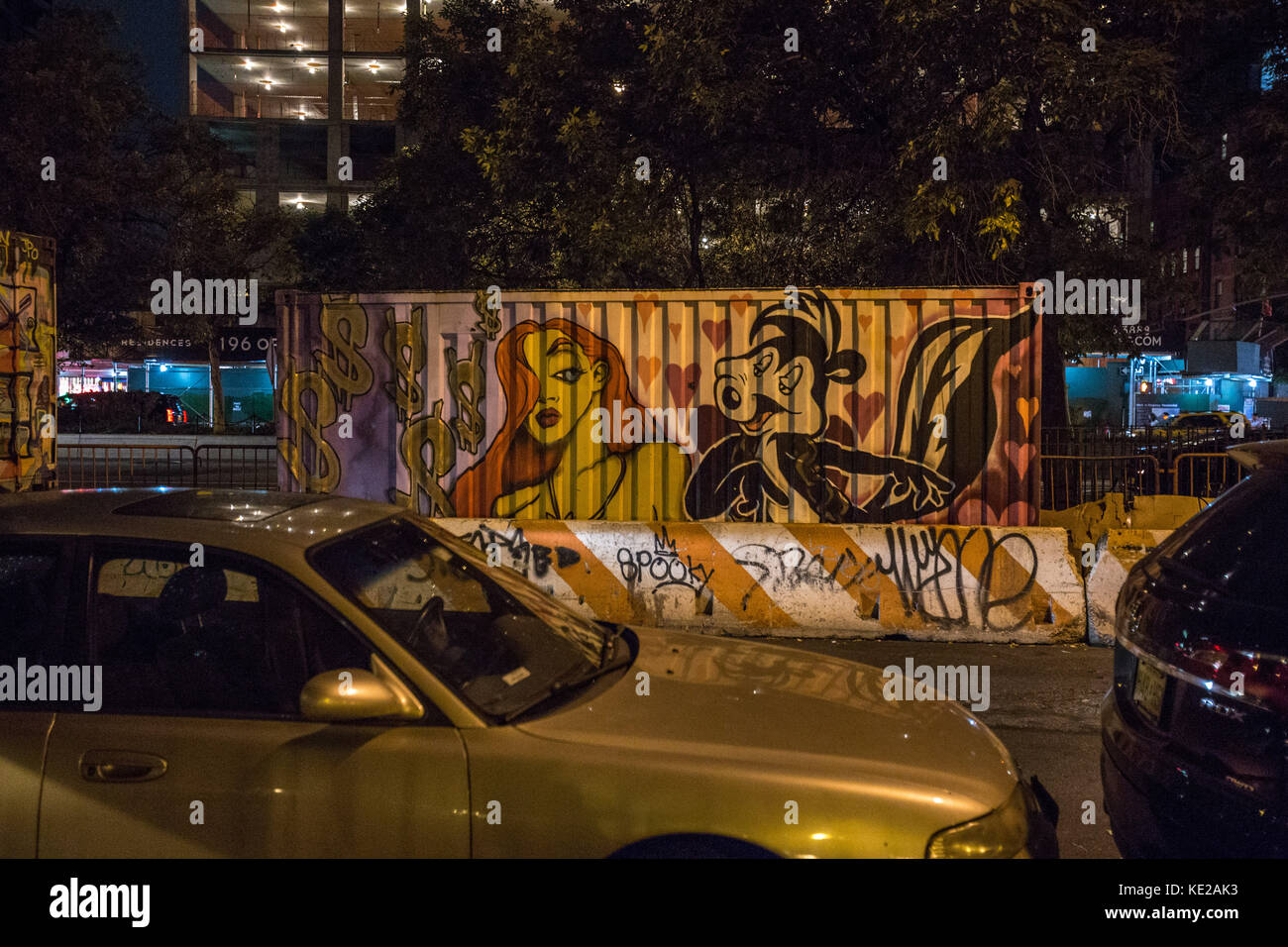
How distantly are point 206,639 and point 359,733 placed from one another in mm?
858

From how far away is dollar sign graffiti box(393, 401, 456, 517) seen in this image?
8.35m

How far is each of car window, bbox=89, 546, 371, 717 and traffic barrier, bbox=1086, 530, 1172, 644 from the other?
6127 mm

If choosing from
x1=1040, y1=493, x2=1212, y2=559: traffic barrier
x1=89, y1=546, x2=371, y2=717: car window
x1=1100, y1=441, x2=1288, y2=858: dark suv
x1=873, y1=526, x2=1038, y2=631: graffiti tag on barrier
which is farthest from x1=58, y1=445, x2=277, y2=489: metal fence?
x1=1100, y1=441, x2=1288, y2=858: dark suv

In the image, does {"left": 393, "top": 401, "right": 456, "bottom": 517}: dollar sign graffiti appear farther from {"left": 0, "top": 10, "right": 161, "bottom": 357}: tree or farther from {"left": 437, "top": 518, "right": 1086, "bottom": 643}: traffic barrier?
{"left": 0, "top": 10, "right": 161, "bottom": 357}: tree

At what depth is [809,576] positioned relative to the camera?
7699mm

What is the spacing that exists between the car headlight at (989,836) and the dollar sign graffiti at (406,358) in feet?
21.0

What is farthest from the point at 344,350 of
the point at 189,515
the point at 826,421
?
the point at 189,515

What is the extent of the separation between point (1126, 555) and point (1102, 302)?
6678mm

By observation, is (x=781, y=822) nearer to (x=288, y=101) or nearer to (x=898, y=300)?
(x=898, y=300)

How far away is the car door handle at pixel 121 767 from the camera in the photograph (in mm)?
2695

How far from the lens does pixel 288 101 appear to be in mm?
50625

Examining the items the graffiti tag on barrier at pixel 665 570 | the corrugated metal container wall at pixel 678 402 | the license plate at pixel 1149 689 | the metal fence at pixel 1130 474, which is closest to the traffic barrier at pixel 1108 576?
the corrugated metal container wall at pixel 678 402

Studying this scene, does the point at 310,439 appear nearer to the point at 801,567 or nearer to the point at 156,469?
the point at 156,469

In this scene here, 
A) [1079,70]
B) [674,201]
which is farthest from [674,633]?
[674,201]
